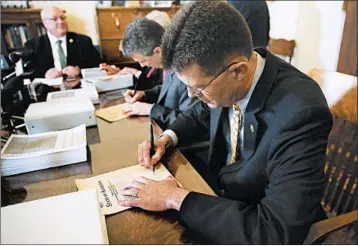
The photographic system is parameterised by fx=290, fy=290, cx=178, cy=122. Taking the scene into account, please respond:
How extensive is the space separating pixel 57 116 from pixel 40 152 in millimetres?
263

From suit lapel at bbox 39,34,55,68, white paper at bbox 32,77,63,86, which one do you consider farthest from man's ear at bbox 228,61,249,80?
suit lapel at bbox 39,34,55,68

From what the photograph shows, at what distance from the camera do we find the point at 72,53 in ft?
9.78

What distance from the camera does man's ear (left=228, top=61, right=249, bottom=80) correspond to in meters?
0.77

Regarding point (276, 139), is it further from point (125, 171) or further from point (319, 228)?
point (125, 171)

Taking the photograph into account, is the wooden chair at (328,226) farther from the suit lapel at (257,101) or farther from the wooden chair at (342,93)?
the wooden chair at (342,93)

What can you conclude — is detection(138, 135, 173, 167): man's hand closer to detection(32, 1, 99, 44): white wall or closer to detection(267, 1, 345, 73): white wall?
detection(267, 1, 345, 73): white wall

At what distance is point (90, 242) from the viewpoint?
526mm

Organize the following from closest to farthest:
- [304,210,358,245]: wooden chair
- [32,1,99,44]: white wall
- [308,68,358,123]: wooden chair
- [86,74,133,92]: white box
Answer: [304,210,358,245]: wooden chair, [308,68,358,123]: wooden chair, [86,74,133,92]: white box, [32,1,99,44]: white wall

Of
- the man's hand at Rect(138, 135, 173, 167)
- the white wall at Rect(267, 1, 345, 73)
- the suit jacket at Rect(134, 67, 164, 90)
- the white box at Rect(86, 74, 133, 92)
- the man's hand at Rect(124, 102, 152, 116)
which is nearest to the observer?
the man's hand at Rect(138, 135, 173, 167)

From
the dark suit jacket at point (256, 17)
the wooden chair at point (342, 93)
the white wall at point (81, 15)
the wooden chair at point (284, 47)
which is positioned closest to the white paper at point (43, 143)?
the wooden chair at point (342, 93)

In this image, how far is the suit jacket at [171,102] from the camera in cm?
144

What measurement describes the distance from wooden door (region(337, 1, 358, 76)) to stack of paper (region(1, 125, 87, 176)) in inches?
79.6

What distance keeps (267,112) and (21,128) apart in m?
1.10

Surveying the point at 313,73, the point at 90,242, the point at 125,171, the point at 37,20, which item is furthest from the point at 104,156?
the point at 37,20
